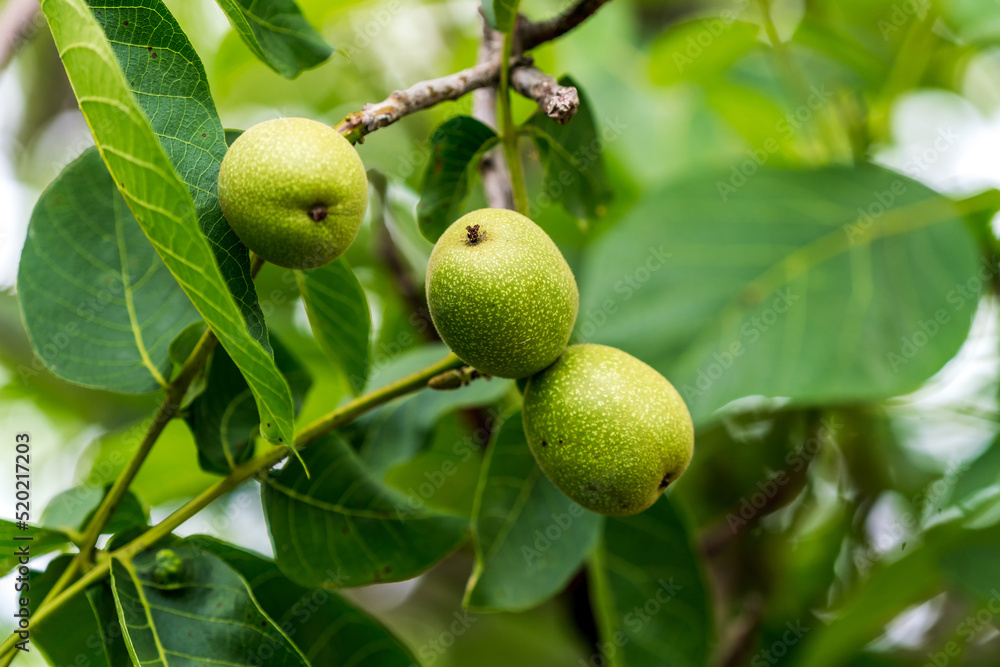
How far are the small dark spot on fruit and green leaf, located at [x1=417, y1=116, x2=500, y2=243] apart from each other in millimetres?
283

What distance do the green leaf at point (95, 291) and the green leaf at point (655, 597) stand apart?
0.93 m

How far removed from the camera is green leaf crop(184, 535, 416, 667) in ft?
3.84

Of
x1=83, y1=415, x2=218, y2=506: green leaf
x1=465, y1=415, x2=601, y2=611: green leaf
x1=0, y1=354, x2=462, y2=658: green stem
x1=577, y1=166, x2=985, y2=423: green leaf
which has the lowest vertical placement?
x1=83, y1=415, x2=218, y2=506: green leaf

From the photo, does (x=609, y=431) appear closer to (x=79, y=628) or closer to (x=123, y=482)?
(x=123, y=482)

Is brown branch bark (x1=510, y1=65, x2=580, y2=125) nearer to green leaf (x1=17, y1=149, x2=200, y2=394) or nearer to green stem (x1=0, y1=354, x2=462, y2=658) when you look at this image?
green stem (x1=0, y1=354, x2=462, y2=658)

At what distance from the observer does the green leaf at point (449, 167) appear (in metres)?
1.12

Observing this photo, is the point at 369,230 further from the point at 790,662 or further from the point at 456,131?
the point at 790,662

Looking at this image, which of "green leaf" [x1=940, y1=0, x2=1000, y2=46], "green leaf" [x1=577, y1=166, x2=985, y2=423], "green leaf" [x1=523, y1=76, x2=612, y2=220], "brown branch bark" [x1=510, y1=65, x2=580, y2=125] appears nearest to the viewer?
"brown branch bark" [x1=510, y1=65, x2=580, y2=125]

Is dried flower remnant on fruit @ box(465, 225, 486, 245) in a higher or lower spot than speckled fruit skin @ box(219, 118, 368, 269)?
lower

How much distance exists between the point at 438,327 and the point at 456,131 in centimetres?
31

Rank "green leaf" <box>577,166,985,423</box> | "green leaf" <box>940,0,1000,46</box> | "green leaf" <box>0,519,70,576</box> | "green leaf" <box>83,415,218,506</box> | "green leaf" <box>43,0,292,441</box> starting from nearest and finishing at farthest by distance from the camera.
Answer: "green leaf" <box>43,0,292,441</box>, "green leaf" <box>0,519,70,576</box>, "green leaf" <box>577,166,985,423</box>, "green leaf" <box>83,415,218,506</box>, "green leaf" <box>940,0,1000,46</box>

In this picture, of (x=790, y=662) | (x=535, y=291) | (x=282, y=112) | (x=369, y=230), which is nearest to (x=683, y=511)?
(x=790, y=662)

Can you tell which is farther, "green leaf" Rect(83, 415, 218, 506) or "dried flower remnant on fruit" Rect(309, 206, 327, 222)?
"green leaf" Rect(83, 415, 218, 506)

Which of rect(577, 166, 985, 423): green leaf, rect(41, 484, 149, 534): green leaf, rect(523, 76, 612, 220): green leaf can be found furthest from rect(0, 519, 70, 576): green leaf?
rect(577, 166, 985, 423): green leaf
